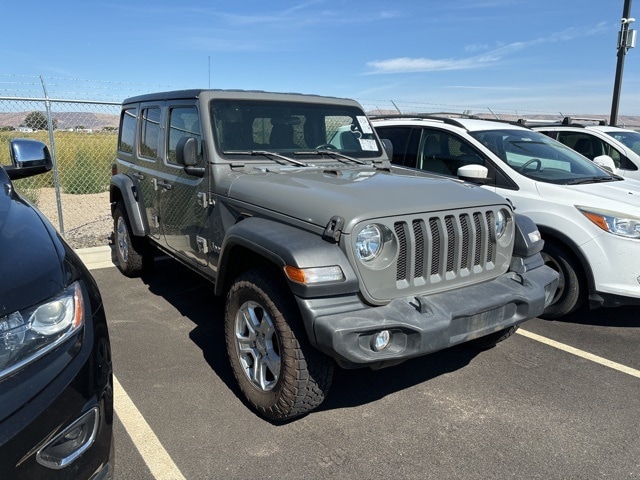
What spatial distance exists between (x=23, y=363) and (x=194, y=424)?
5.04 ft

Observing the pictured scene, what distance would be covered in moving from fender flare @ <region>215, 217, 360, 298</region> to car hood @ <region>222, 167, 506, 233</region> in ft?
0.38

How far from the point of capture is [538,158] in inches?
215

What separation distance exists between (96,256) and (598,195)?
5848 millimetres

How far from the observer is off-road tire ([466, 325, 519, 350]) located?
12.2ft

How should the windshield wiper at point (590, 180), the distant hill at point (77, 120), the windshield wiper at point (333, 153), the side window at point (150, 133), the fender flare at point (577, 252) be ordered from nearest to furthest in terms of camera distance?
the windshield wiper at point (333, 153), the fender flare at point (577, 252), the side window at point (150, 133), the windshield wiper at point (590, 180), the distant hill at point (77, 120)

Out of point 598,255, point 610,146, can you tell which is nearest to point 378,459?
point 598,255

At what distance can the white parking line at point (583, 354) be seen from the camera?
151 inches

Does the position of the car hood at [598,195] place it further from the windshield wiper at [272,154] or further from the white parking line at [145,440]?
the white parking line at [145,440]

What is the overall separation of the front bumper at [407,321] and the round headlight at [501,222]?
45 cm

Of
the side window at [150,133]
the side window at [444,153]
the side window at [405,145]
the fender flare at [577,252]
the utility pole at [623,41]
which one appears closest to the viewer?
the fender flare at [577,252]

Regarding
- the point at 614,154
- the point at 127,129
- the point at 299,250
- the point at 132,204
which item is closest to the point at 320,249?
the point at 299,250

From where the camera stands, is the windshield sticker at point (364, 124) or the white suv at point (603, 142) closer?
the windshield sticker at point (364, 124)

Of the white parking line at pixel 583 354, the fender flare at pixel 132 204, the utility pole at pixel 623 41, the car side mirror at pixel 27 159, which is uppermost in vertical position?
the utility pole at pixel 623 41

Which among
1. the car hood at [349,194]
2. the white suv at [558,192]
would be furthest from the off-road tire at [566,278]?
the car hood at [349,194]
